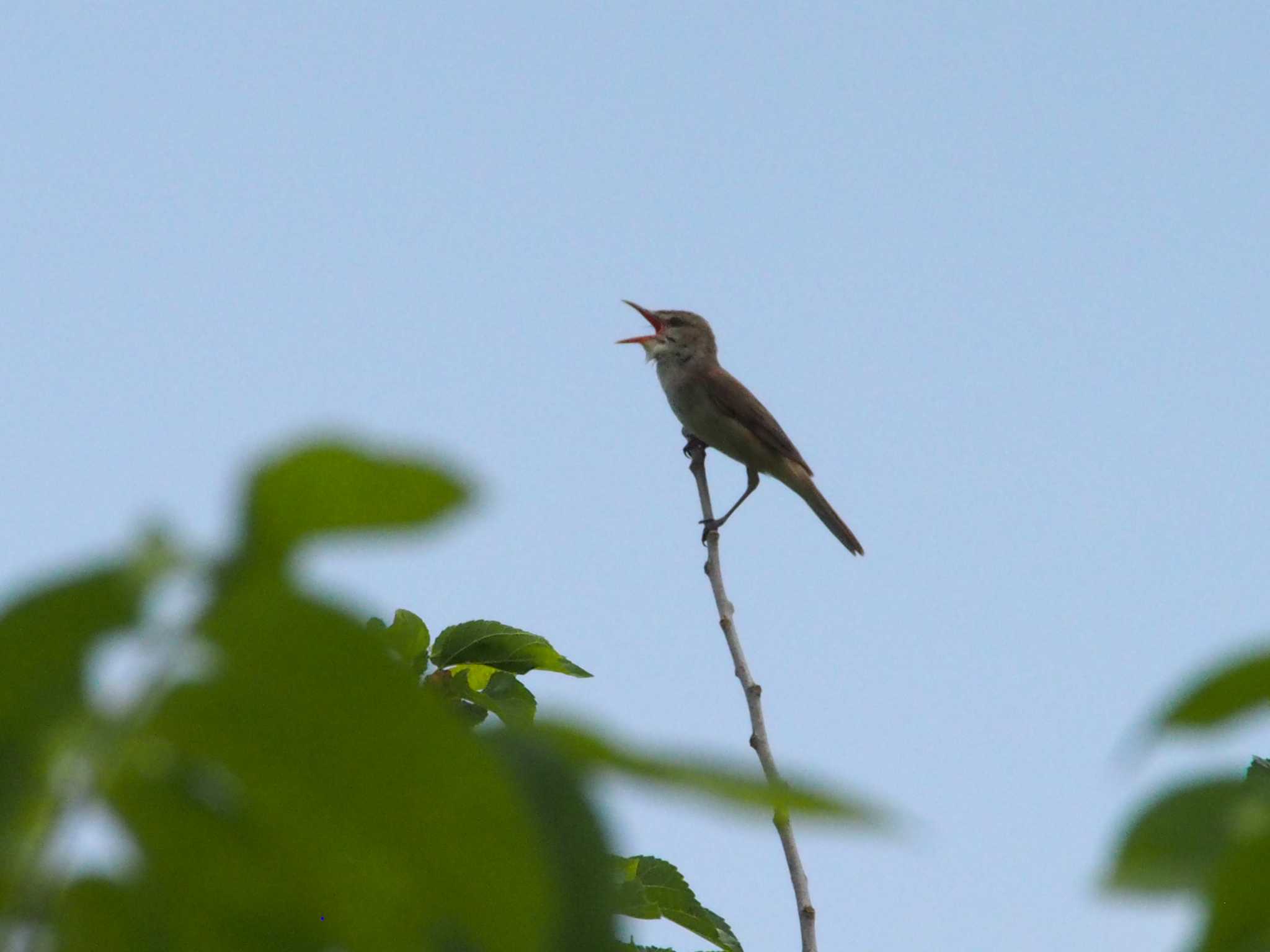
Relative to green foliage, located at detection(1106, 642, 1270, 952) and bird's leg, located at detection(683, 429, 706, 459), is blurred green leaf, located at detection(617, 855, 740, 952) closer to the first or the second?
green foliage, located at detection(1106, 642, 1270, 952)

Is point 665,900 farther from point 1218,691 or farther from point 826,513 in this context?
point 826,513

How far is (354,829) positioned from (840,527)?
11.7m

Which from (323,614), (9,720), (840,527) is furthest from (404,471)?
(840,527)

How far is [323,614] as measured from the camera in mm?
500

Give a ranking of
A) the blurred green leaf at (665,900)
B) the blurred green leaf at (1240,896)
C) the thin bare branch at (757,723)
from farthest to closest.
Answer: the thin bare branch at (757,723)
the blurred green leaf at (665,900)
the blurred green leaf at (1240,896)

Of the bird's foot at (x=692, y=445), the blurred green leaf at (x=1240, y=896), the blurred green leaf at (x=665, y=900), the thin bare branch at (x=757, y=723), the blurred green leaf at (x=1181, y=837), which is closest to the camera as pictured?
the blurred green leaf at (x=1240, y=896)

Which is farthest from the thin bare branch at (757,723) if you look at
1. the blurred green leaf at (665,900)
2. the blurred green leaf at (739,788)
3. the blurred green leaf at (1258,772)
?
the blurred green leaf at (739,788)

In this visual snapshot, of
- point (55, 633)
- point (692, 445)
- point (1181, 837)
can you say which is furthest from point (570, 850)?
point (692, 445)

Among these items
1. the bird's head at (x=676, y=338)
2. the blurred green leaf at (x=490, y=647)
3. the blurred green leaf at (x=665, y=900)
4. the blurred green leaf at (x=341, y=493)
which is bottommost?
A: the blurred green leaf at (x=341, y=493)

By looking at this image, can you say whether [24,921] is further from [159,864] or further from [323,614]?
[323,614]

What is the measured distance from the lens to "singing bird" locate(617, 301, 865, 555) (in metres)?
11.5

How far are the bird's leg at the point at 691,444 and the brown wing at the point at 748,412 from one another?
303 millimetres

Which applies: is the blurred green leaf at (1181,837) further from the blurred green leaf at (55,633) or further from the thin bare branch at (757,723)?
the thin bare branch at (757,723)

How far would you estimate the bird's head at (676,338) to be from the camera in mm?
12141
